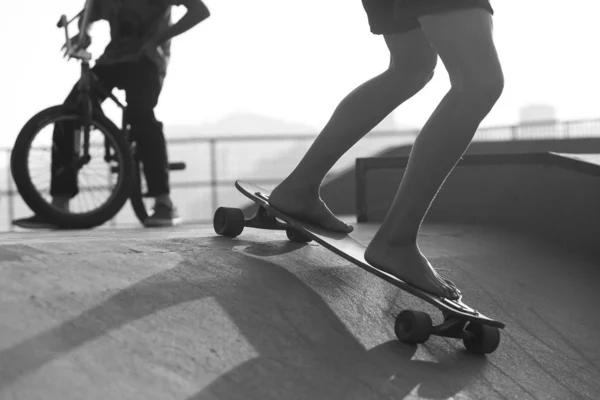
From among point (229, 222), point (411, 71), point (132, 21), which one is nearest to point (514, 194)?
point (411, 71)

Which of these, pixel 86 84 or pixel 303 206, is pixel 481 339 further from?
pixel 86 84

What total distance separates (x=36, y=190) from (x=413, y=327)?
2.68 meters

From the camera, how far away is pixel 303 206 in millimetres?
2943

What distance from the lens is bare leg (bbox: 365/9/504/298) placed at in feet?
7.84

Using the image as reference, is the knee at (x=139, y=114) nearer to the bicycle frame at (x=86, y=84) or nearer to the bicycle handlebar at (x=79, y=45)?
the bicycle frame at (x=86, y=84)

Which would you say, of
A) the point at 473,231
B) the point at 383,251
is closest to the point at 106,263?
the point at 383,251

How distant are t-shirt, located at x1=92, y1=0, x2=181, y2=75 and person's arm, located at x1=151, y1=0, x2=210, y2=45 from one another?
0.15 ft

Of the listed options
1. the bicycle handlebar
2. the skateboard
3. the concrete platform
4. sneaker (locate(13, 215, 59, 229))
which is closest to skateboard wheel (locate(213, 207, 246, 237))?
the concrete platform

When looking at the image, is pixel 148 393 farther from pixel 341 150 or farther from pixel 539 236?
pixel 539 236

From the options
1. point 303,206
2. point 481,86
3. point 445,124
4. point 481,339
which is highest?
point 481,86

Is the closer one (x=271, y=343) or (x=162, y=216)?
(x=271, y=343)

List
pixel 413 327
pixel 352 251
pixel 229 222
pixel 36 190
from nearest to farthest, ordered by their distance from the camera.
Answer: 1. pixel 413 327
2. pixel 352 251
3. pixel 229 222
4. pixel 36 190

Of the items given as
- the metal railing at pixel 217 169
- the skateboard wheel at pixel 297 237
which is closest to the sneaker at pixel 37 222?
the skateboard wheel at pixel 297 237

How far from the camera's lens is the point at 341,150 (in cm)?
285
